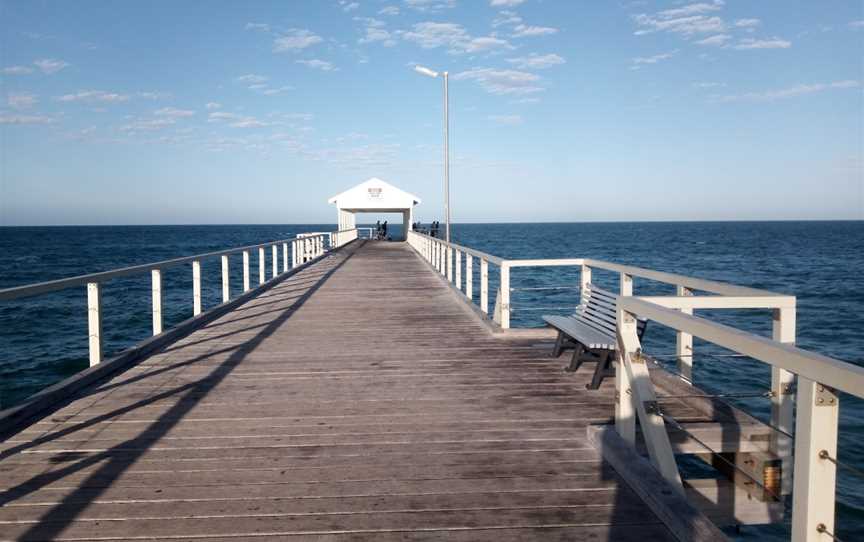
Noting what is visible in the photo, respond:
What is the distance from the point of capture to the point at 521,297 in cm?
2709

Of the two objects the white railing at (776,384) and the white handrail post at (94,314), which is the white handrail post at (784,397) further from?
the white handrail post at (94,314)

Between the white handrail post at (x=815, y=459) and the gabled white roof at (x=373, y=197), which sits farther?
the gabled white roof at (x=373, y=197)

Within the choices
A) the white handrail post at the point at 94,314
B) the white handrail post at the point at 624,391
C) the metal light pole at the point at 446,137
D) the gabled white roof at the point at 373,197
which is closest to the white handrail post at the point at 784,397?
the white handrail post at the point at 624,391

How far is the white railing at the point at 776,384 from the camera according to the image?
6.66 ft

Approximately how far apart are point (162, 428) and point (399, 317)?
17.2ft

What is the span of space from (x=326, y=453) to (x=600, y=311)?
291 centimetres

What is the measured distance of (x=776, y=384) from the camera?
3.83 metres

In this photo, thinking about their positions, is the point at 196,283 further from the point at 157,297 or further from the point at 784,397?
the point at 784,397

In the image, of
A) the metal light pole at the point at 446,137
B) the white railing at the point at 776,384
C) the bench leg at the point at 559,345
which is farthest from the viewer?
the metal light pole at the point at 446,137

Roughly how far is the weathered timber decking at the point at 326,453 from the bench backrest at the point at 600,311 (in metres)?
0.50

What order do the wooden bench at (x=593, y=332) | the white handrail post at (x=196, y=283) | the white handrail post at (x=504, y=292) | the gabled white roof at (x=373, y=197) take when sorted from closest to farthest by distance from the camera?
1. the wooden bench at (x=593, y=332)
2. the white handrail post at (x=504, y=292)
3. the white handrail post at (x=196, y=283)
4. the gabled white roof at (x=373, y=197)

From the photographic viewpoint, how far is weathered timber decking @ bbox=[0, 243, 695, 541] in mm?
3035

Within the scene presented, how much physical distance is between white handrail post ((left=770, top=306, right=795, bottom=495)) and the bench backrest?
44.9 inches

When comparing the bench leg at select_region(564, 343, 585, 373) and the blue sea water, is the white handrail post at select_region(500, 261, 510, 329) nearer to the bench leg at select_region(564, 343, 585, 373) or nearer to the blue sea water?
the blue sea water
